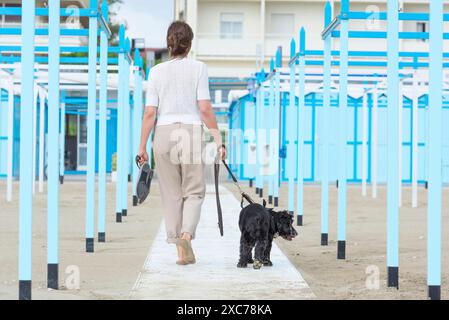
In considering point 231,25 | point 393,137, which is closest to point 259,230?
point 393,137

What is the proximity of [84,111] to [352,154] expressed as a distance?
8516mm

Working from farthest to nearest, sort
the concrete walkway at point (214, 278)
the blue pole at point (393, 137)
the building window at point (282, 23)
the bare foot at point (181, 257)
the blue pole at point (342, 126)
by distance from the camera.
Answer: the building window at point (282, 23)
the blue pole at point (342, 126)
the bare foot at point (181, 257)
the blue pole at point (393, 137)
the concrete walkway at point (214, 278)

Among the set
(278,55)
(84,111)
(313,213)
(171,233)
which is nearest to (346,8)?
(171,233)

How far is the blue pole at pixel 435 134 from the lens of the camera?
5.85 metres

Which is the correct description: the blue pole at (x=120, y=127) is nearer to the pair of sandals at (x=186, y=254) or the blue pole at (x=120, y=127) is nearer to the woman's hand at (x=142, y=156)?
the woman's hand at (x=142, y=156)

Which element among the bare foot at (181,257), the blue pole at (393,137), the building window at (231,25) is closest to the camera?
the blue pole at (393,137)

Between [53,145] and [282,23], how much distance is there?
37.1 m

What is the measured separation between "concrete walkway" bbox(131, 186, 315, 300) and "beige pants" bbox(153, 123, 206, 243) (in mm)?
374

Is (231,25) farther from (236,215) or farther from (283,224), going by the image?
(283,224)

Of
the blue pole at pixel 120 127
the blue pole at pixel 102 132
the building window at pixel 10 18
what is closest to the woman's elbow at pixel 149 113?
the blue pole at pixel 102 132

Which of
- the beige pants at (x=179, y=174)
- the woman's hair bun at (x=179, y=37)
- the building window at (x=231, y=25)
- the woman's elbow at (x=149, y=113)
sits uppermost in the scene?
the building window at (x=231, y=25)

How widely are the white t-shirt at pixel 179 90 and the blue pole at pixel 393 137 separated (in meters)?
1.60

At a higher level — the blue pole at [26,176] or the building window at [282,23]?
the building window at [282,23]
